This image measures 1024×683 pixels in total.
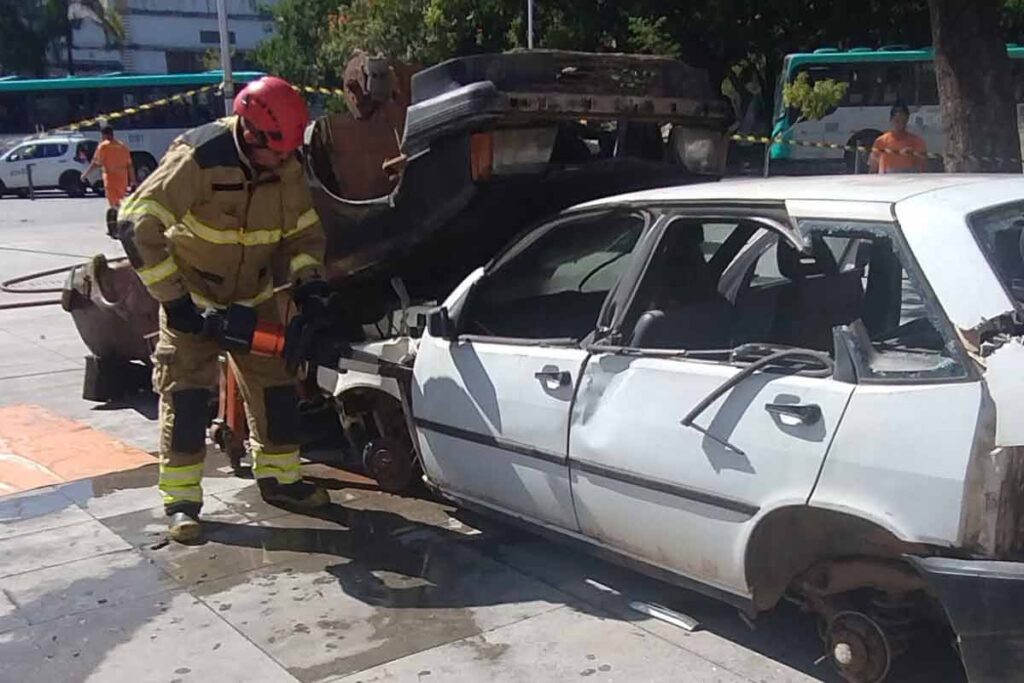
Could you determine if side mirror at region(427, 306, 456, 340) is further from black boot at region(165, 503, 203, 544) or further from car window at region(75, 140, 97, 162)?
car window at region(75, 140, 97, 162)

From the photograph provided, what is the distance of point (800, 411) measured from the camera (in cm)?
317

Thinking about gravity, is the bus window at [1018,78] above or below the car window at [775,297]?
above

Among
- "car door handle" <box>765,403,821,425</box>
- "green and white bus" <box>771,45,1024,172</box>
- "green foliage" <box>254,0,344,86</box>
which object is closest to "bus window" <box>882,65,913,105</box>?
Result: "green and white bus" <box>771,45,1024,172</box>

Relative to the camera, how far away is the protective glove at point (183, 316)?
468 cm

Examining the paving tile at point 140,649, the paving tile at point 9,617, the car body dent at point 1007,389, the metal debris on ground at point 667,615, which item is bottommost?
the paving tile at point 9,617

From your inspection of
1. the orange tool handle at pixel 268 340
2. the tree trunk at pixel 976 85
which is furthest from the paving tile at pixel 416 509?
the tree trunk at pixel 976 85

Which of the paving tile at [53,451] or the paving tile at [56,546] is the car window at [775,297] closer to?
the paving tile at [56,546]

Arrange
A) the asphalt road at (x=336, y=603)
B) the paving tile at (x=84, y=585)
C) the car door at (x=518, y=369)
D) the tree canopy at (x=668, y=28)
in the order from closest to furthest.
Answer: the asphalt road at (x=336, y=603) → the car door at (x=518, y=369) → the paving tile at (x=84, y=585) → the tree canopy at (x=668, y=28)

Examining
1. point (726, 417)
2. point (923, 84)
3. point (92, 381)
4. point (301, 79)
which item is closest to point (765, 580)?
point (726, 417)

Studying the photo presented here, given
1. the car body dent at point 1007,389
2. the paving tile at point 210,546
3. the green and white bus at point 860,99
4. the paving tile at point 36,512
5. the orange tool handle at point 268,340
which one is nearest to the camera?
the car body dent at point 1007,389

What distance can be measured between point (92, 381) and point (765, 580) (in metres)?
5.50

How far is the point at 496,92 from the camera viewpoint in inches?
Answer: 172

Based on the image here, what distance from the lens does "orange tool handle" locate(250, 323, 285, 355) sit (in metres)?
4.79

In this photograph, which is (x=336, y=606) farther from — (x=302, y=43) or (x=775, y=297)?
(x=302, y=43)
